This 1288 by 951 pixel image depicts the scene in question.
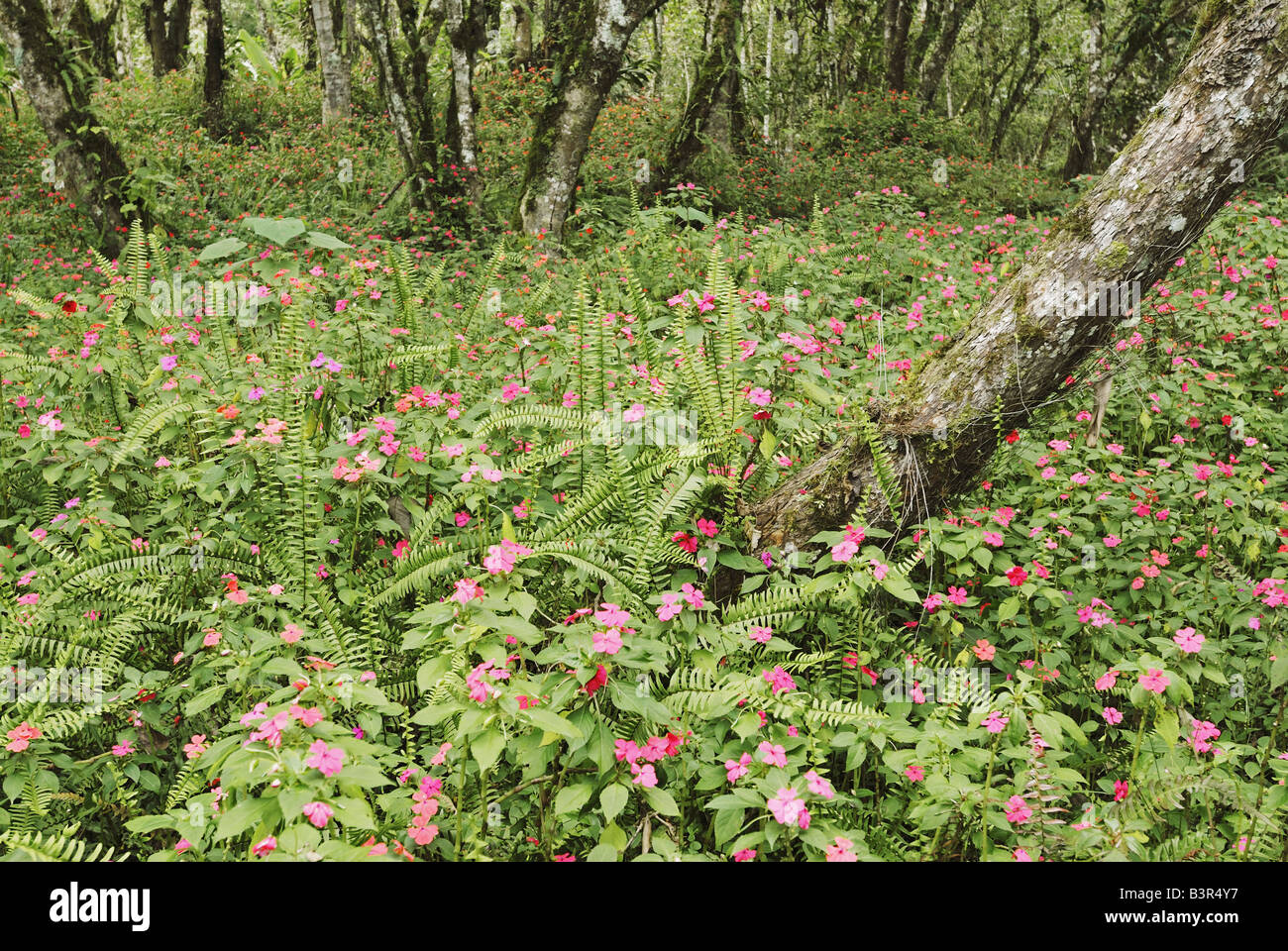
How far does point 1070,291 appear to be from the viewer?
3293 millimetres

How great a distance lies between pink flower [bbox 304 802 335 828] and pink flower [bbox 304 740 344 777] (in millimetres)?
68

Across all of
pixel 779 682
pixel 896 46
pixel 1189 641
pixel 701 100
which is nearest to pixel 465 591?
pixel 779 682

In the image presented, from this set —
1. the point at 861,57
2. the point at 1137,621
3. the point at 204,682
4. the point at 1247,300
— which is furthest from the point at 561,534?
the point at 861,57

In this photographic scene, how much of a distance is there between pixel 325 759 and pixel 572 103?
7.53 meters

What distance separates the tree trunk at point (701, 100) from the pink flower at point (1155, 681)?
8.87 meters

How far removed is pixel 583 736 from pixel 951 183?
12.8m

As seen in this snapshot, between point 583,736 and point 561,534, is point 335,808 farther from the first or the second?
point 561,534

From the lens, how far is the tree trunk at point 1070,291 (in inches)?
124

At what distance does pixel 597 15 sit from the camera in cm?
774
